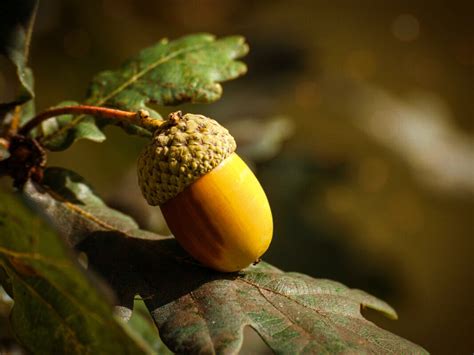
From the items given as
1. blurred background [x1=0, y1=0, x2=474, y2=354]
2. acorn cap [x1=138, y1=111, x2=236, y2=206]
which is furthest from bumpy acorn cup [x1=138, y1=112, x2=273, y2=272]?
blurred background [x1=0, y1=0, x2=474, y2=354]

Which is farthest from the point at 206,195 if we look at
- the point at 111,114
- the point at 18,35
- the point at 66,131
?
the point at 18,35

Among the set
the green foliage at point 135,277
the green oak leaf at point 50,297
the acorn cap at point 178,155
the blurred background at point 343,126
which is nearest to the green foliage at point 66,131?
the green foliage at point 135,277

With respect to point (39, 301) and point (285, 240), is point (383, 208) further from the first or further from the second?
point (39, 301)

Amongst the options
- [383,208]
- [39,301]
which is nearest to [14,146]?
[39,301]

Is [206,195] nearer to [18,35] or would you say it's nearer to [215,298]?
[215,298]

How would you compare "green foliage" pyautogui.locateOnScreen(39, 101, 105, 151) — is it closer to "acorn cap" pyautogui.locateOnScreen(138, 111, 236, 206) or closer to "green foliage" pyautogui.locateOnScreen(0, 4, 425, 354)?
"green foliage" pyautogui.locateOnScreen(0, 4, 425, 354)

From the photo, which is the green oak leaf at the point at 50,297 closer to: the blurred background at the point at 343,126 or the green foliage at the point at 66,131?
the green foliage at the point at 66,131

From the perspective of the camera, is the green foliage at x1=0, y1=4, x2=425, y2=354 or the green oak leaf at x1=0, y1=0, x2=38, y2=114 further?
the green oak leaf at x1=0, y1=0, x2=38, y2=114

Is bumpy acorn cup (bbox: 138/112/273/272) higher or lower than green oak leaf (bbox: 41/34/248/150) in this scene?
lower
